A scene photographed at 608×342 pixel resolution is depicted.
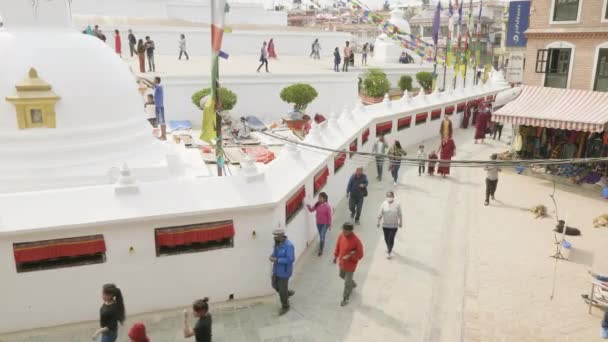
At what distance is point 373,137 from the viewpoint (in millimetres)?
17875

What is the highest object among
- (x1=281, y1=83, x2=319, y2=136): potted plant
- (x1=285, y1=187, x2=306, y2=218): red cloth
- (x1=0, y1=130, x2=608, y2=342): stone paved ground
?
(x1=281, y1=83, x2=319, y2=136): potted plant

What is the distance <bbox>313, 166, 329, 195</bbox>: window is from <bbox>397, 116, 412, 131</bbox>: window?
762 centimetres

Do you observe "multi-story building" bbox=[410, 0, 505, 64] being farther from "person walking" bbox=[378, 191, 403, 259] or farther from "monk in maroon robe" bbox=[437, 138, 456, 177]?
"person walking" bbox=[378, 191, 403, 259]

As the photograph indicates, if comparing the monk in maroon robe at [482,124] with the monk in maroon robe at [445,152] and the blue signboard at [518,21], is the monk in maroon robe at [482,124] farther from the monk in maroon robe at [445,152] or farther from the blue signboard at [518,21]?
the monk in maroon robe at [445,152]

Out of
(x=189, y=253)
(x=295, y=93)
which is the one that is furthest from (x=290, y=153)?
(x=295, y=93)

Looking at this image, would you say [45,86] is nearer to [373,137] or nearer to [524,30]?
[373,137]

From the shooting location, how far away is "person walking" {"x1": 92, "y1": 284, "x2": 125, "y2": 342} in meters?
6.39

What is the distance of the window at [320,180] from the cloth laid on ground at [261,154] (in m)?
4.75

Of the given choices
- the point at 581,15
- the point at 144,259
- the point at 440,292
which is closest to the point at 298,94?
the point at 581,15

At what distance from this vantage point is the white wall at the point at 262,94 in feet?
75.2

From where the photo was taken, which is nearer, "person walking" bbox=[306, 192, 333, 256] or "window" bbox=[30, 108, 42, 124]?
"window" bbox=[30, 108, 42, 124]

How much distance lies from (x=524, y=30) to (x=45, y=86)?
49.7ft

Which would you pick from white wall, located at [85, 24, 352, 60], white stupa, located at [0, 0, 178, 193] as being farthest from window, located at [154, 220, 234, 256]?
white wall, located at [85, 24, 352, 60]

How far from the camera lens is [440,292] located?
9242mm
